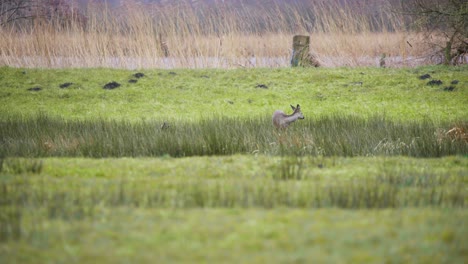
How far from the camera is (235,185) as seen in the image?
3834 mm

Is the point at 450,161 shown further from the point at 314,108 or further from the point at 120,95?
the point at 120,95

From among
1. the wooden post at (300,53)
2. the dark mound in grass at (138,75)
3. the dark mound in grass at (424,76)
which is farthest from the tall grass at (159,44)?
the dark mound in grass at (424,76)

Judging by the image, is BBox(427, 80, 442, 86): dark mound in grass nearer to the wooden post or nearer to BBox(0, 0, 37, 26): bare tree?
the wooden post

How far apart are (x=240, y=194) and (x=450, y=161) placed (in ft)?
8.01

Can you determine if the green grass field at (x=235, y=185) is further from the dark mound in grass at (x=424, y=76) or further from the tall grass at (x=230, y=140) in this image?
the dark mound in grass at (x=424, y=76)

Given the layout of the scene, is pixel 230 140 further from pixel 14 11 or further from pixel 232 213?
pixel 14 11

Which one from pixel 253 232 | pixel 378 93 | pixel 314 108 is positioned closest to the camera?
pixel 253 232

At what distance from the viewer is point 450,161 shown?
204 inches

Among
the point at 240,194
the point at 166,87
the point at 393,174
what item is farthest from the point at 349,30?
the point at 240,194

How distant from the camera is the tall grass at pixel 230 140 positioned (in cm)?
578

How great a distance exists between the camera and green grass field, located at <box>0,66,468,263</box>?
2.56 meters

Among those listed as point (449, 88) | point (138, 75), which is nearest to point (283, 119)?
point (449, 88)

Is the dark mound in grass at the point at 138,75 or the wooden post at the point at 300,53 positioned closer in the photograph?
the dark mound in grass at the point at 138,75

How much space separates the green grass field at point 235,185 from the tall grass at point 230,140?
2 cm
